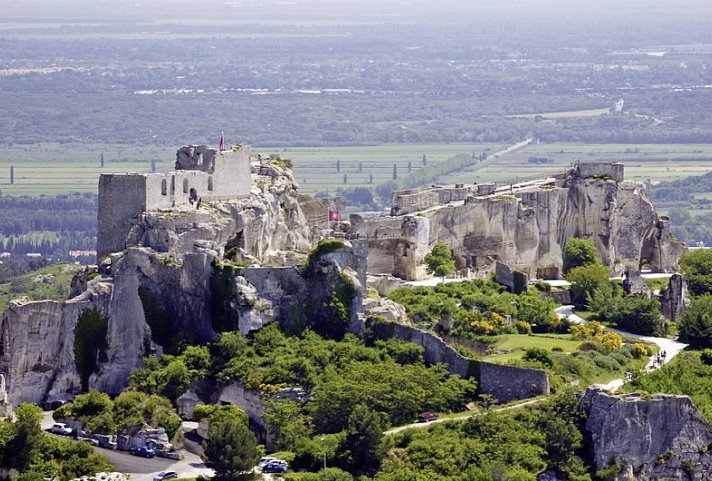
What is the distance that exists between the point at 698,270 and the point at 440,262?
8005mm

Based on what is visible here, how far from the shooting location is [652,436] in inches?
2520

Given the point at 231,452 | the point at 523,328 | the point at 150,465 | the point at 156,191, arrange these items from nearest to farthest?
1. the point at 231,452
2. the point at 150,465
3. the point at 523,328
4. the point at 156,191

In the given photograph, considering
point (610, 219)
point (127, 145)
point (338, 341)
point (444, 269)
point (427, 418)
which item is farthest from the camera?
point (127, 145)

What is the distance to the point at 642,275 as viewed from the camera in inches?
3300

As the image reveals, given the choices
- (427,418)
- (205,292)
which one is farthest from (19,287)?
(427,418)

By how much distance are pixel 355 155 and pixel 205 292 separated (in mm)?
128413

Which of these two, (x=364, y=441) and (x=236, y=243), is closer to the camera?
(x=364, y=441)

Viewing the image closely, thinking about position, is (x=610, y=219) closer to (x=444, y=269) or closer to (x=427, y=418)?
(x=444, y=269)

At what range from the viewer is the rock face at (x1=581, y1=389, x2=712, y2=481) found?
209ft

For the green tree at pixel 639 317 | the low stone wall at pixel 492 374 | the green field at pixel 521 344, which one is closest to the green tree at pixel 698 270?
the green tree at pixel 639 317

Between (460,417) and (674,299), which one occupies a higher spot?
(674,299)

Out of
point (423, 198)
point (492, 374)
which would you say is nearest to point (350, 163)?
point (423, 198)

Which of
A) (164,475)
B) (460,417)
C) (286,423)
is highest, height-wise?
(460,417)

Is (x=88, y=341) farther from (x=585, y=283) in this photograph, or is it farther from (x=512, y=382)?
(x=585, y=283)
